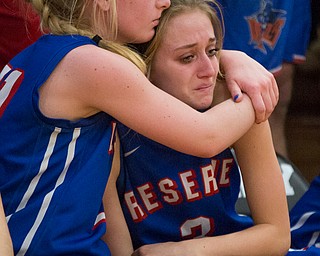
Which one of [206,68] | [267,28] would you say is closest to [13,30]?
[206,68]

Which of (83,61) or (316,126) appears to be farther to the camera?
(316,126)

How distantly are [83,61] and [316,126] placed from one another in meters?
3.53

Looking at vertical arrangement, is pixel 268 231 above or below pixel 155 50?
below

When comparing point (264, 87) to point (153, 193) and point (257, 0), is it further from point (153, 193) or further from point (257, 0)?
point (257, 0)

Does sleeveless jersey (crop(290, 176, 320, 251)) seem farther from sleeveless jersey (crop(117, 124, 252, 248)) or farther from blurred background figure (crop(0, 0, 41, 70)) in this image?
blurred background figure (crop(0, 0, 41, 70))

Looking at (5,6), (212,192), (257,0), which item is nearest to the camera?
(212,192)

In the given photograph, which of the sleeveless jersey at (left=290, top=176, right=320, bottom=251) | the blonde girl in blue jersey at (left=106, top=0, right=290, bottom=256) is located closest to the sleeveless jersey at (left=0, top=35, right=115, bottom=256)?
the blonde girl in blue jersey at (left=106, top=0, right=290, bottom=256)

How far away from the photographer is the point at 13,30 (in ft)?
10.3

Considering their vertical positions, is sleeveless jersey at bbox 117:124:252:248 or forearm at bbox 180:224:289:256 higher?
sleeveless jersey at bbox 117:124:252:248

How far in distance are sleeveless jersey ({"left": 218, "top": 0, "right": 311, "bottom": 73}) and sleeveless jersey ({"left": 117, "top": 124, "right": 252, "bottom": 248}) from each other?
1437 mm

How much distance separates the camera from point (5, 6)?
3105 millimetres

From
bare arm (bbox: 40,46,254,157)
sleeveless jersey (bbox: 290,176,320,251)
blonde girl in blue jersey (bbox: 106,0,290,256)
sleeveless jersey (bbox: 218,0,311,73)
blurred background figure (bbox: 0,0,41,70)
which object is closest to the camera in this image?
bare arm (bbox: 40,46,254,157)

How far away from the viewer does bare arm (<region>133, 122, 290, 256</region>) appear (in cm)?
246

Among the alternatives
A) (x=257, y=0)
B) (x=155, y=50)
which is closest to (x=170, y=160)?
(x=155, y=50)
